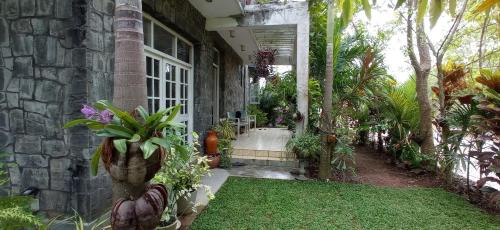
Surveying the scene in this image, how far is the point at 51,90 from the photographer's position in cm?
286

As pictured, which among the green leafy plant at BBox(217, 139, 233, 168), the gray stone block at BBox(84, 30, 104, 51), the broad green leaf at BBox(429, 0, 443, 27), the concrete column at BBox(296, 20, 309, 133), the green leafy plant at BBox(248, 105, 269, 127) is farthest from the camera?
the green leafy plant at BBox(248, 105, 269, 127)

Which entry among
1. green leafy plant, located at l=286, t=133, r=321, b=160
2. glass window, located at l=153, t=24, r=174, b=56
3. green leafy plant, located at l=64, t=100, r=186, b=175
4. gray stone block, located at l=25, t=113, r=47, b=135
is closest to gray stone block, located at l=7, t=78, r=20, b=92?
gray stone block, located at l=25, t=113, r=47, b=135

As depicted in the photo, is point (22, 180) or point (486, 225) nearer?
Answer: point (22, 180)

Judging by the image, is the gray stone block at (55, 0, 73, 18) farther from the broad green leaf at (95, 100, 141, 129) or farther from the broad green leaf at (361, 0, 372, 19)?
the broad green leaf at (361, 0, 372, 19)

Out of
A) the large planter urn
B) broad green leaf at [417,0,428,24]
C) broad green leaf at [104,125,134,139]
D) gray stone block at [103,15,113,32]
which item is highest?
gray stone block at [103,15,113,32]

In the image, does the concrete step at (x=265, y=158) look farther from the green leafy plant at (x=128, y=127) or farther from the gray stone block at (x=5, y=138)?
the green leafy plant at (x=128, y=127)

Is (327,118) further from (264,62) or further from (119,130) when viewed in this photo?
(119,130)

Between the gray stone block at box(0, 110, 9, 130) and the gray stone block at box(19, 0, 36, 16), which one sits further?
the gray stone block at box(0, 110, 9, 130)

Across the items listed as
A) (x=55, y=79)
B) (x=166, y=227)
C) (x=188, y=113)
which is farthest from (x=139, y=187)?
(x=188, y=113)

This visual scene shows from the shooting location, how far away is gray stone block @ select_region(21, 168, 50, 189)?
116 inches

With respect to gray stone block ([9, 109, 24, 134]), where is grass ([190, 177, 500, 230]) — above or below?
below

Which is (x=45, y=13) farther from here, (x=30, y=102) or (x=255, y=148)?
(x=255, y=148)

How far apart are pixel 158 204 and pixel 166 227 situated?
158cm

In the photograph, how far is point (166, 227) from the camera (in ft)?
9.17
